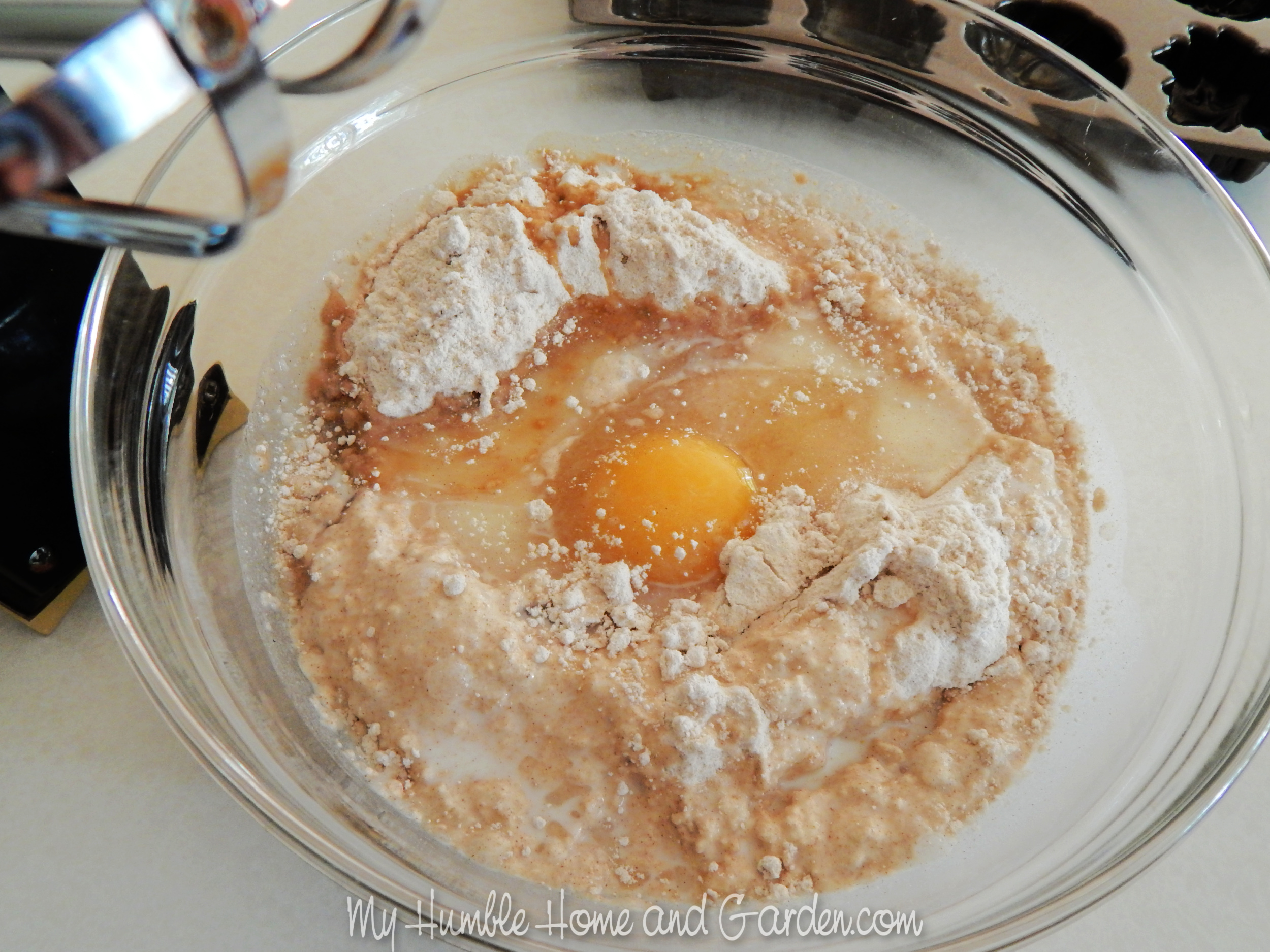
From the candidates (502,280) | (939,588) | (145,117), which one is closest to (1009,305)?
(939,588)

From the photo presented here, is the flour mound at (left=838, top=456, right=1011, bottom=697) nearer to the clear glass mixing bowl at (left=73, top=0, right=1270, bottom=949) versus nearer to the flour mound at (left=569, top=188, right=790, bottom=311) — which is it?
the clear glass mixing bowl at (left=73, top=0, right=1270, bottom=949)

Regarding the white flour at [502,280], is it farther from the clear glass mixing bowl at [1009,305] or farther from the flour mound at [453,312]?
the clear glass mixing bowl at [1009,305]

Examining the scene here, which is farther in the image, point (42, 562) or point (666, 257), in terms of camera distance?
point (666, 257)

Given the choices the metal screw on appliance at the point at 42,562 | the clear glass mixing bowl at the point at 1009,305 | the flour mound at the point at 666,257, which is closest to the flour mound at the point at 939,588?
the clear glass mixing bowl at the point at 1009,305

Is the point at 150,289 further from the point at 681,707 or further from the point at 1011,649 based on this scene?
the point at 1011,649

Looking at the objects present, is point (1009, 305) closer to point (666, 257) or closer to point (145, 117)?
point (666, 257)
